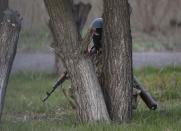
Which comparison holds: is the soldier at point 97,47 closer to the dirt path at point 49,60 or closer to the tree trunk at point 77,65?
the tree trunk at point 77,65

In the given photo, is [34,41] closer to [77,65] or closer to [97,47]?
[97,47]

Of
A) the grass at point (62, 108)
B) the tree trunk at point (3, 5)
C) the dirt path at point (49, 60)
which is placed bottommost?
the dirt path at point (49, 60)

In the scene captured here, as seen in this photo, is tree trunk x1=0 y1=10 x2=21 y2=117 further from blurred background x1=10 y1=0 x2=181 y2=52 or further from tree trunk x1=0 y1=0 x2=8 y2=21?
blurred background x1=10 y1=0 x2=181 y2=52

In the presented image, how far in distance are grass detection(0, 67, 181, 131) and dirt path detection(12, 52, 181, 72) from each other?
1.66 m

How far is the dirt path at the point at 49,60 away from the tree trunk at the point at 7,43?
27.2 feet

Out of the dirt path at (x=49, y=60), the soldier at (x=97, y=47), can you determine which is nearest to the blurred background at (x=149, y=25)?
the dirt path at (x=49, y=60)

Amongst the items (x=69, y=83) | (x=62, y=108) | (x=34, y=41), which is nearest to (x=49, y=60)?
(x=34, y=41)

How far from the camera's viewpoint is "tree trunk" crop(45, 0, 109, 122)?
8562 mm

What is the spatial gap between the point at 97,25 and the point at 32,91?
4.81m

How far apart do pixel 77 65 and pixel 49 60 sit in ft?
39.0

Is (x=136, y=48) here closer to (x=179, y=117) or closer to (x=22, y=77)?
(x=22, y=77)

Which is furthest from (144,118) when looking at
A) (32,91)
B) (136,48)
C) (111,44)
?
(136,48)

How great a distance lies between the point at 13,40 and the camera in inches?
348

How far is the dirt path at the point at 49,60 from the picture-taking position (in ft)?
59.6
